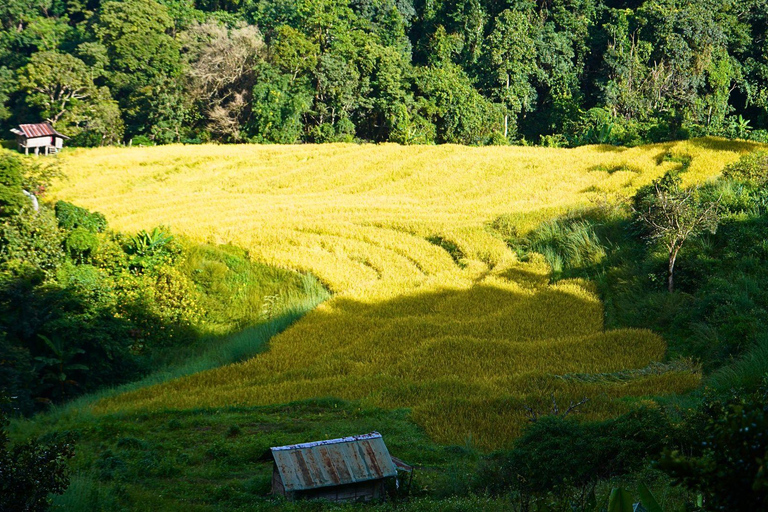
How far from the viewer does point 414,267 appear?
66.2ft

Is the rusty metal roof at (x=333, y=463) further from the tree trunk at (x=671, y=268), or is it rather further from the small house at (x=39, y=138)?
the small house at (x=39, y=138)

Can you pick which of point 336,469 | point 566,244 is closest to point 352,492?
point 336,469

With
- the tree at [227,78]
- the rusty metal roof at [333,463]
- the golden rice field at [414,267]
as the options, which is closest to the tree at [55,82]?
the tree at [227,78]

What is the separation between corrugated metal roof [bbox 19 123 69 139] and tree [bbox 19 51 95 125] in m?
3.26

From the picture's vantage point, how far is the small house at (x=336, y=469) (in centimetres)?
797

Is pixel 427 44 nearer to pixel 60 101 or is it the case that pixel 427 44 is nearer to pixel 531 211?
pixel 60 101

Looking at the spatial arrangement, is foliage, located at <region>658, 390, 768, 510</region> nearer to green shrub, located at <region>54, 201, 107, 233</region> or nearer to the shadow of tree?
the shadow of tree

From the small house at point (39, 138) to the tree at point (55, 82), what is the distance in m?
3.45

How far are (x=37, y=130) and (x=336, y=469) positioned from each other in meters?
43.0

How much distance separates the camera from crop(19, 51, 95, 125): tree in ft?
163

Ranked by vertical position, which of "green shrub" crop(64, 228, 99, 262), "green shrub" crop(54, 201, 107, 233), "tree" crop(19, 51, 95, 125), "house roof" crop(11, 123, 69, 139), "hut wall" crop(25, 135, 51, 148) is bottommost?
"green shrub" crop(64, 228, 99, 262)

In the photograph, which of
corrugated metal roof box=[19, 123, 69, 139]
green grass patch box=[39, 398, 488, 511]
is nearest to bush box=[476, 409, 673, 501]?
green grass patch box=[39, 398, 488, 511]

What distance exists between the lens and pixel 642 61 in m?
51.5

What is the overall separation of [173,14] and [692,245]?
50.1 meters
